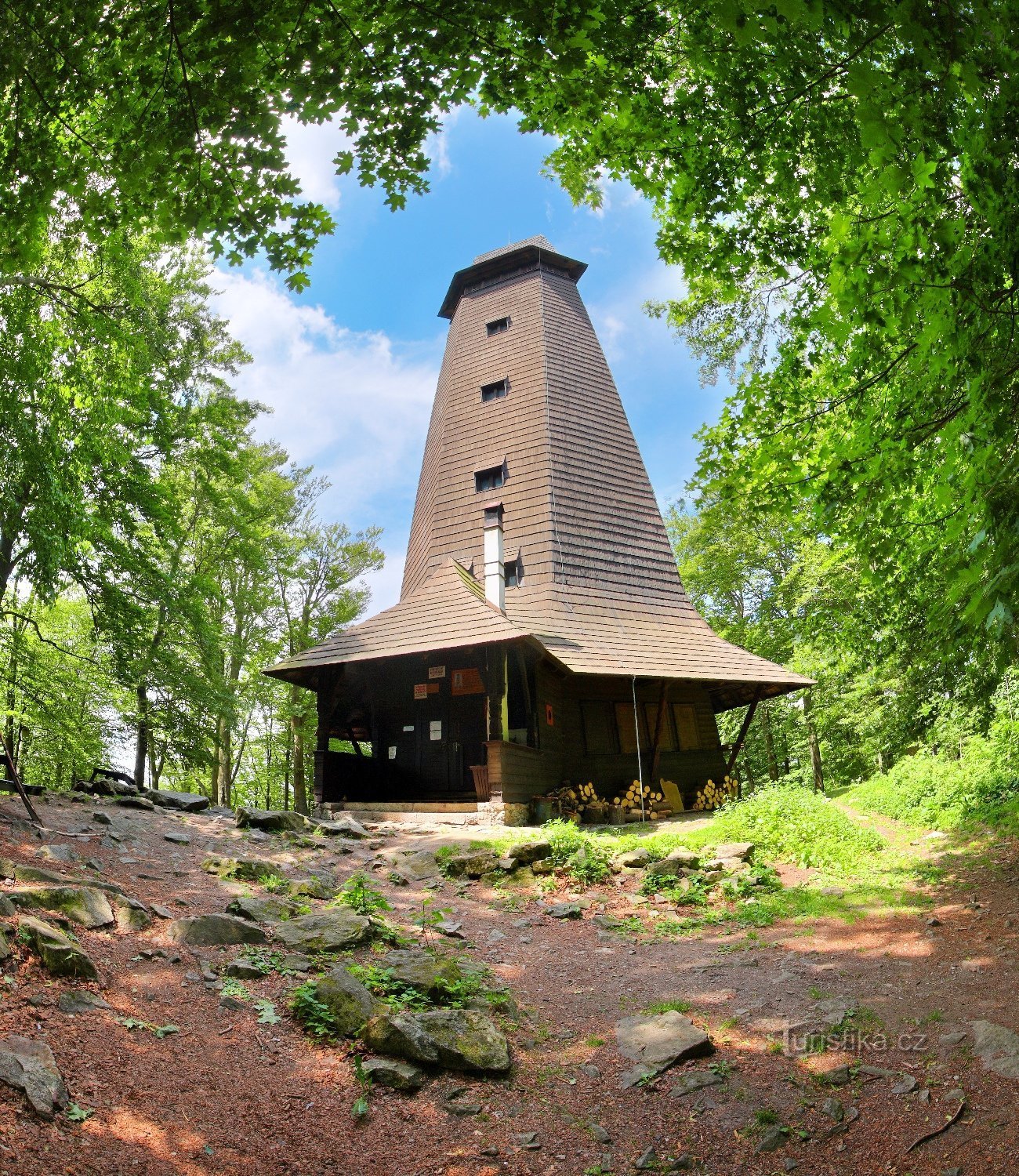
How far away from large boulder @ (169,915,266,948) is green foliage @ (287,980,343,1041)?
0.84 m

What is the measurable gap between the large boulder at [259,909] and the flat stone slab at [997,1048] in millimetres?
4432

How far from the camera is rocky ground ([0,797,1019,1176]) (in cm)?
306

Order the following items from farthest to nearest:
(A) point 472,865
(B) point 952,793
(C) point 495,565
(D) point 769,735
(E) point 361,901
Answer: (D) point 769,735 → (C) point 495,565 → (B) point 952,793 → (A) point 472,865 → (E) point 361,901

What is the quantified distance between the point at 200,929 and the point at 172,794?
7.35 metres

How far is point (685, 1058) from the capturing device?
4.07 meters

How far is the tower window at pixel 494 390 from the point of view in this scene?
17.8 m

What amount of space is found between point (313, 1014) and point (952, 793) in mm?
9852

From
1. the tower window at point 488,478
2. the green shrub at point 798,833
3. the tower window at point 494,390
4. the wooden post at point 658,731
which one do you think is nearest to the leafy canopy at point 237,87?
the green shrub at point 798,833

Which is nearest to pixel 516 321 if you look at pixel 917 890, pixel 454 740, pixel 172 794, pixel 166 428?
pixel 166 428

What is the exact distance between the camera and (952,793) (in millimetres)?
10695

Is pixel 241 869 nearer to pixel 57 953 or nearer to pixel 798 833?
pixel 57 953

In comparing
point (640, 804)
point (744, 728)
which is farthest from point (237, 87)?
point (744, 728)

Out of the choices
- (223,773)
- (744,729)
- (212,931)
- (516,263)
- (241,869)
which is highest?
(516,263)

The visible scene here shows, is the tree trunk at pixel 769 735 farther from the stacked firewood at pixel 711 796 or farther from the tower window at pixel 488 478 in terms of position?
the tower window at pixel 488 478
